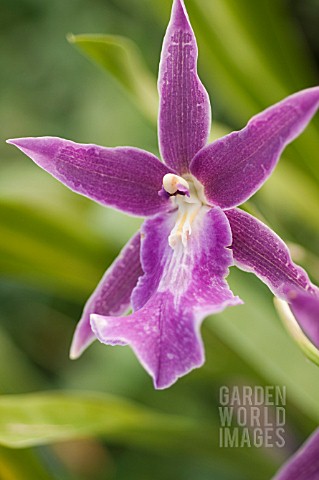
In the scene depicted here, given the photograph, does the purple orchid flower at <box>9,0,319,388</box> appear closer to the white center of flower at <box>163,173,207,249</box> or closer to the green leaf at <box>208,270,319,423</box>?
the white center of flower at <box>163,173,207,249</box>

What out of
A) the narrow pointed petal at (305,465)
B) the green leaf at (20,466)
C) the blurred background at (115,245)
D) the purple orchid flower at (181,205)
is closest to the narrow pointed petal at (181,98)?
the purple orchid flower at (181,205)

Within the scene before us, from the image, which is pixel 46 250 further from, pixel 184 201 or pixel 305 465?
pixel 305 465

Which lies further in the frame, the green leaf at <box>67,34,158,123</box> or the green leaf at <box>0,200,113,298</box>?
the green leaf at <box>0,200,113,298</box>

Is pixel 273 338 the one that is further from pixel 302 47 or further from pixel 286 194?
pixel 302 47

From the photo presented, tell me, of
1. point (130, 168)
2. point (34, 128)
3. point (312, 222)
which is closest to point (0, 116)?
point (34, 128)

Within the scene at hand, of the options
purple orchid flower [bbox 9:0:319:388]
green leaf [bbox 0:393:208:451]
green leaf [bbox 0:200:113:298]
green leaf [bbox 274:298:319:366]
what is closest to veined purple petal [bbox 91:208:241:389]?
purple orchid flower [bbox 9:0:319:388]

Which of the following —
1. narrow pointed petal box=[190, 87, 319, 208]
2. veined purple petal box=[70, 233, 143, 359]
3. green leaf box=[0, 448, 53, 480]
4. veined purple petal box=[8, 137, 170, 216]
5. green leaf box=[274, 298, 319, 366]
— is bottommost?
green leaf box=[0, 448, 53, 480]

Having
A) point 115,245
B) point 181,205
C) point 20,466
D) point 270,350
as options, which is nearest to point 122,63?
point 115,245
